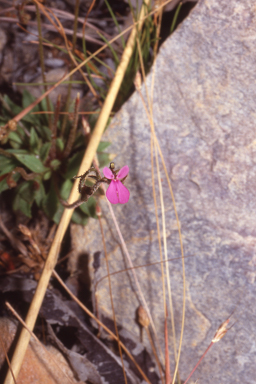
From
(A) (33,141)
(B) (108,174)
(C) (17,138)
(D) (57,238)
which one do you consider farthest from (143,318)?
(C) (17,138)

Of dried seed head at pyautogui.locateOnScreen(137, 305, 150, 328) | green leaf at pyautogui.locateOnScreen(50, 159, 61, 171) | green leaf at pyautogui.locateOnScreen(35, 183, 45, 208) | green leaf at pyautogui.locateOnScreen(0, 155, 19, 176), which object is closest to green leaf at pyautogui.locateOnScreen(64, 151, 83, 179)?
green leaf at pyautogui.locateOnScreen(50, 159, 61, 171)

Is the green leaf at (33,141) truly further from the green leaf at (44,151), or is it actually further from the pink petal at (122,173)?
the pink petal at (122,173)

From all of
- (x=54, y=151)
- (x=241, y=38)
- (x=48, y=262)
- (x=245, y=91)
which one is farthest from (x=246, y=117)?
(x=48, y=262)

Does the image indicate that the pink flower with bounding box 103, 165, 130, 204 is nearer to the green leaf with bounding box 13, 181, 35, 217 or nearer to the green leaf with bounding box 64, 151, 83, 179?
the green leaf with bounding box 64, 151, 83, 179

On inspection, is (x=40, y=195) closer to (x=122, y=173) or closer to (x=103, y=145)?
(x=103, y=145)

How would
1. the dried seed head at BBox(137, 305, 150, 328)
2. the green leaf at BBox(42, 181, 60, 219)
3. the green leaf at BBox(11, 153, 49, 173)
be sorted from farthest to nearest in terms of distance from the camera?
the green leaf at BBox(42, 181, 60, 219) → the green leaf at BBox(11, 153, 49, 173) → the dried seed head at BBox(137, 305, 150, 328)

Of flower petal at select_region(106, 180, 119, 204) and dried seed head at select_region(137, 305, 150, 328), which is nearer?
flower petal at select_region(106, 180, 119, 204)
